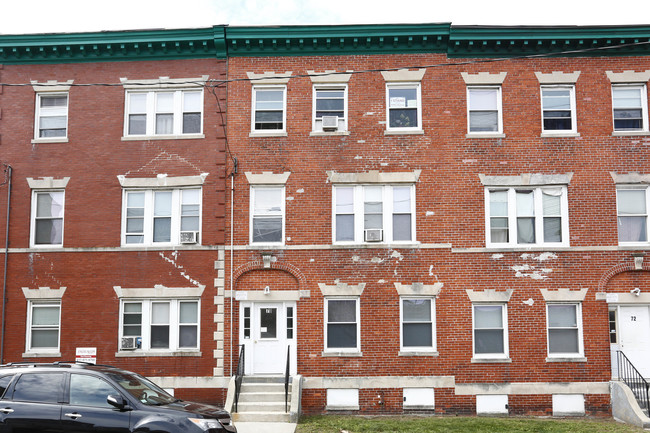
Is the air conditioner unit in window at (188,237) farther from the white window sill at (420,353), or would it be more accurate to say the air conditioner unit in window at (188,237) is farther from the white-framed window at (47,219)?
the white window sill at (420,353)

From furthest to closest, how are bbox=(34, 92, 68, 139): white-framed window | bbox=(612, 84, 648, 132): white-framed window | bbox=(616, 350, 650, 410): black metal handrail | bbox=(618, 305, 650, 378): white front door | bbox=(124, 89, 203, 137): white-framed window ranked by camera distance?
bbox=(34, 92, 68, 139): white-framed window, bbox=(124, 89, 203, 137): white-framed window, bbox=(612, 84, 648, 132): white-framed window, bbox=(618, 305, 650, 378): white front door, bbox=(616, 350, 650, 410): black metal handrail

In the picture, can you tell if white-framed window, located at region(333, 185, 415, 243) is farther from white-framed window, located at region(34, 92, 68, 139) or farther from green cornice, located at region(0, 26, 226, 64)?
white-framed window, located at region(34, 92, 68, 139)

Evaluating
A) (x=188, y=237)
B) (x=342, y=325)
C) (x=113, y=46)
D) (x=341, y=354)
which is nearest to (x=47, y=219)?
(x=188, y=237)

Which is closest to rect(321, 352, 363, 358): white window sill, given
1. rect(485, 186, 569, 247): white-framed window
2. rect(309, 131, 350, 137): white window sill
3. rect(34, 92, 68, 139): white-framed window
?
rect(485, 186, 569, 247): white-framed window

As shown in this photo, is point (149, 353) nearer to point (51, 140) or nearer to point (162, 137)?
point (162, 137)

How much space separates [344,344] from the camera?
17.6m

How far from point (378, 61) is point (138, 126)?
750 centimetres

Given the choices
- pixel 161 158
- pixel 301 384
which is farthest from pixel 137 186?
pixel 301 384

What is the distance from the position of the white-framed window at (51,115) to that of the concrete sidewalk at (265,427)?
405 inches

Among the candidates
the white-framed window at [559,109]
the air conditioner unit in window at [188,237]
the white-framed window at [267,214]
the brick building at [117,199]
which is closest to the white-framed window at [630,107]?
the white-framed window at [559,109]

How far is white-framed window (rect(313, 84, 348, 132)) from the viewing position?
60.4ft

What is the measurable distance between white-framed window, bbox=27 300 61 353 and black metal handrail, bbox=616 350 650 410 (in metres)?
15.9

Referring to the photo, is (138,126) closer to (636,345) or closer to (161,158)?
(161,158)

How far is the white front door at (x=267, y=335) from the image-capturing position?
57.5ft
